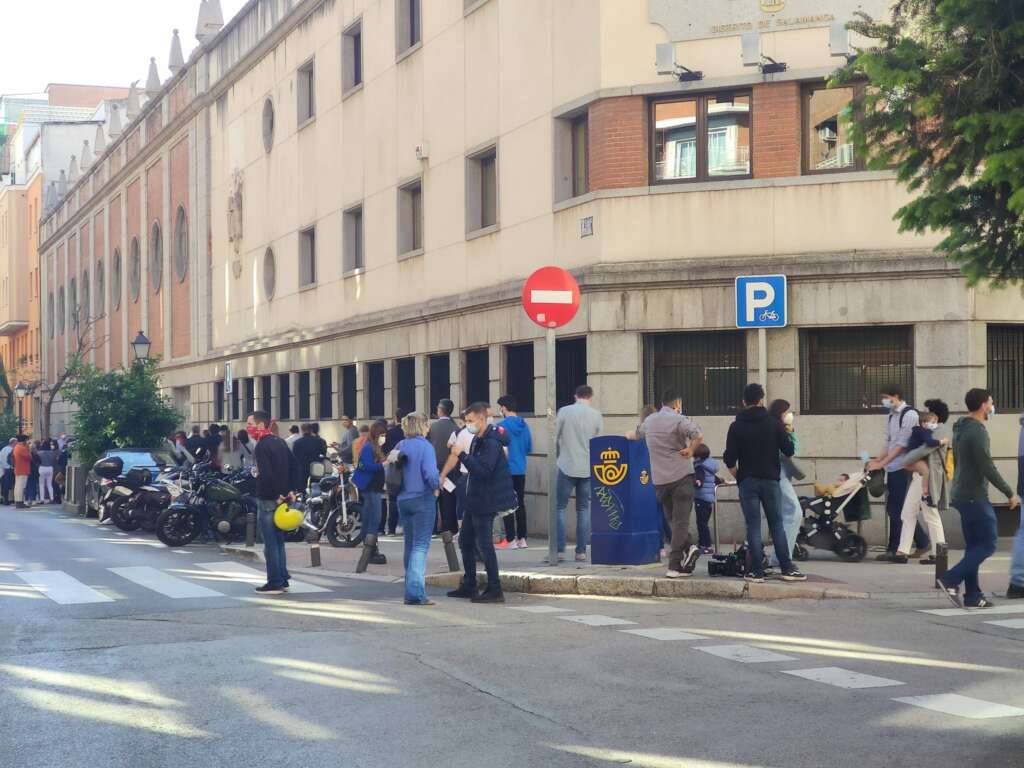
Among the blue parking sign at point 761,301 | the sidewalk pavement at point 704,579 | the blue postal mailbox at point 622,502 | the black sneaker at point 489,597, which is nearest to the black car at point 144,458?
the sidewalk pavement at point 704,579

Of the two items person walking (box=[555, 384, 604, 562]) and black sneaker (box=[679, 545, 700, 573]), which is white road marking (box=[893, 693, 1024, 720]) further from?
person walking (box=[555, 384, 604, 562])

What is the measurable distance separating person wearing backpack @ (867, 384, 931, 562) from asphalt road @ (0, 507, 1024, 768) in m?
3.06

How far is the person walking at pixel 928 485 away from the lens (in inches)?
578

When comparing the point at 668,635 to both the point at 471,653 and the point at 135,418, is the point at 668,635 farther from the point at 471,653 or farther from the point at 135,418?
the point at 135,418

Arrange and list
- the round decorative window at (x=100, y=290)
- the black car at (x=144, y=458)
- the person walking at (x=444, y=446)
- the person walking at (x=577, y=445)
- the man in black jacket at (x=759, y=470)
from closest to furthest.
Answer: the man in black jacket at (x=759, y=470), the person walking at (x=577, y=445), the person walking at (x=444, y=446), the black car at (x=144, y=458), the round decorative window at (x=100, y=290)

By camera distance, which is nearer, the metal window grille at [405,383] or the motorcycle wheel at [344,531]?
the motorcycle wheel at [344,531]

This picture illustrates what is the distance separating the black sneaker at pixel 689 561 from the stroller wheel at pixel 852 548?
252 centimetres

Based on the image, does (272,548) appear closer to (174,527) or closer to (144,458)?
(174,527)

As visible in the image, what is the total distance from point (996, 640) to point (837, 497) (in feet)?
16.6

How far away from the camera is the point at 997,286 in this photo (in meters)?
11.8

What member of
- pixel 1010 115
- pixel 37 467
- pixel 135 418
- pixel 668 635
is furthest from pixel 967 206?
pixel 37 467

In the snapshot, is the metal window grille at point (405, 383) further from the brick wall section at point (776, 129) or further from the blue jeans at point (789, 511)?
the blue jeans at point (789, 511)

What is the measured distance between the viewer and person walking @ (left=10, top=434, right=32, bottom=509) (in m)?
38.5

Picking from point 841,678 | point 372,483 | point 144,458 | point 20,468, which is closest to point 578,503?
point 372,483
